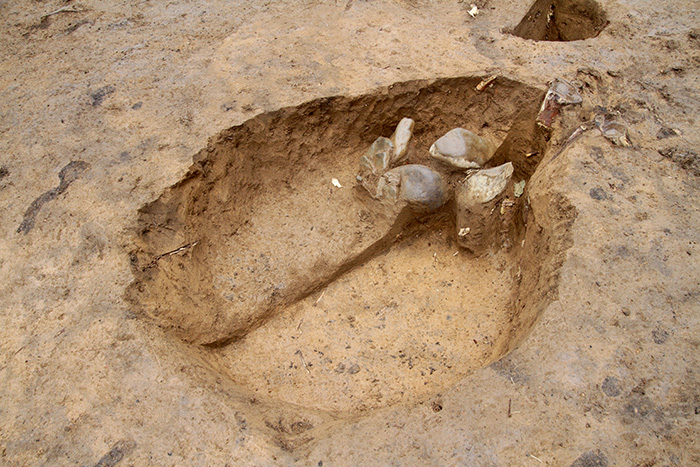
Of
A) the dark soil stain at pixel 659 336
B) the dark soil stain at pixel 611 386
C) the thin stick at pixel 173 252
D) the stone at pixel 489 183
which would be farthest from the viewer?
the stone at pixel 489 183

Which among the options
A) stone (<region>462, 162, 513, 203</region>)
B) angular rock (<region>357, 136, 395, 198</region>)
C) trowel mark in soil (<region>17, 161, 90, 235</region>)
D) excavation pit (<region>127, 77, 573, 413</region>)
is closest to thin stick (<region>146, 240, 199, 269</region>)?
excavation pit (<region>127, 77, 573, 413</region>)

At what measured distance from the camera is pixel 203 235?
9.88 feet

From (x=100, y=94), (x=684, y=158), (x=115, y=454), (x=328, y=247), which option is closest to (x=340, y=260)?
(x=328, y=247)

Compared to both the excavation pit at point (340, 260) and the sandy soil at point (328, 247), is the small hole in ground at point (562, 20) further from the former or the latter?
the excavation pit at point (340, 260)

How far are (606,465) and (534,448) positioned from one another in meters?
0.26

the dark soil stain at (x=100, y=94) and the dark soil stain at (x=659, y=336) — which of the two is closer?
the dark soil stain at (x=659, y=336)

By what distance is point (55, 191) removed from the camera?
2818 millimetres

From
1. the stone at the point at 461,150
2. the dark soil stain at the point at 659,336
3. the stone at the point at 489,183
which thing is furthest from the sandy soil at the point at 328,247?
the stone at the point at 461,150

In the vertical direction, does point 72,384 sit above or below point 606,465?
above

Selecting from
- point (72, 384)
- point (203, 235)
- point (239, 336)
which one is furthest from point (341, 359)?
point (72, 384)

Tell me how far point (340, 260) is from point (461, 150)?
3.15 feet

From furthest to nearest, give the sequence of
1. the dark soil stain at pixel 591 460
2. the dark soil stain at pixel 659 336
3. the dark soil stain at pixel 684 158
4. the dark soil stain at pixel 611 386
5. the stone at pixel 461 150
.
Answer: the stone at pixel 461 150, the dark soil stain at pixel 684 158, the dark soil stain at pixel 659 336, the dark soil stain at pixel 611 386, the dark soil stain at pixel 591 460

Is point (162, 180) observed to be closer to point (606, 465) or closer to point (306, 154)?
point (306, 154)

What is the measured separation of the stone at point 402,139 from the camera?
10.5ft
